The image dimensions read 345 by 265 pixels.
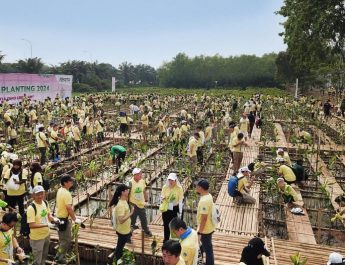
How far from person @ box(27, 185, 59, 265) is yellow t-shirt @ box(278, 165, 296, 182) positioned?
5.44 metres

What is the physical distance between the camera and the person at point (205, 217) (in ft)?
15.0

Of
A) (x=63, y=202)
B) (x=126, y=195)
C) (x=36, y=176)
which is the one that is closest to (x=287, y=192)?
(x=126, y=195)

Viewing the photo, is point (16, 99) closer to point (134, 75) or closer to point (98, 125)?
point (98, 125)

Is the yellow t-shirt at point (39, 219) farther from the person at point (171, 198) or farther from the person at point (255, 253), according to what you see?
the person at point (255, 253)

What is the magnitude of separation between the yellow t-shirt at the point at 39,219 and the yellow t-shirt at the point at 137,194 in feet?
4.53

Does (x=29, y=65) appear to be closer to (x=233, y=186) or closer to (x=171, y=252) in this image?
(x=233, y=186)

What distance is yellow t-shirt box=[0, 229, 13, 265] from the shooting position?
396 cm

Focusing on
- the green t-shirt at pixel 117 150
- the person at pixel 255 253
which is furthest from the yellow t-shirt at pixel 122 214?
the green t-shirt at pixel 117 150

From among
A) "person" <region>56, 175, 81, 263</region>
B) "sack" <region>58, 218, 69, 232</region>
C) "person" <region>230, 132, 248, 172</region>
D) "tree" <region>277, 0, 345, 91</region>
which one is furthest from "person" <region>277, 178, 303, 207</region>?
"tree" <region>277, 0, 345, 91</region>

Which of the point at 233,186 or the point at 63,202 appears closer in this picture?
the point at 63,202

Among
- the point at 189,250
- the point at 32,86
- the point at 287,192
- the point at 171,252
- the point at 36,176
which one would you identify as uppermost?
the point at 32,86

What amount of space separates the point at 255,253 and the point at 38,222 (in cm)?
267

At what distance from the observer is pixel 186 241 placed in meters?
3.54

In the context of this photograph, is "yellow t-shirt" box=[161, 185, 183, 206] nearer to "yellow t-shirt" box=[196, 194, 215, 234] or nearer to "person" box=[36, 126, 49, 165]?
"yellow t-shirt" box=[196, 194, 215, 234]
